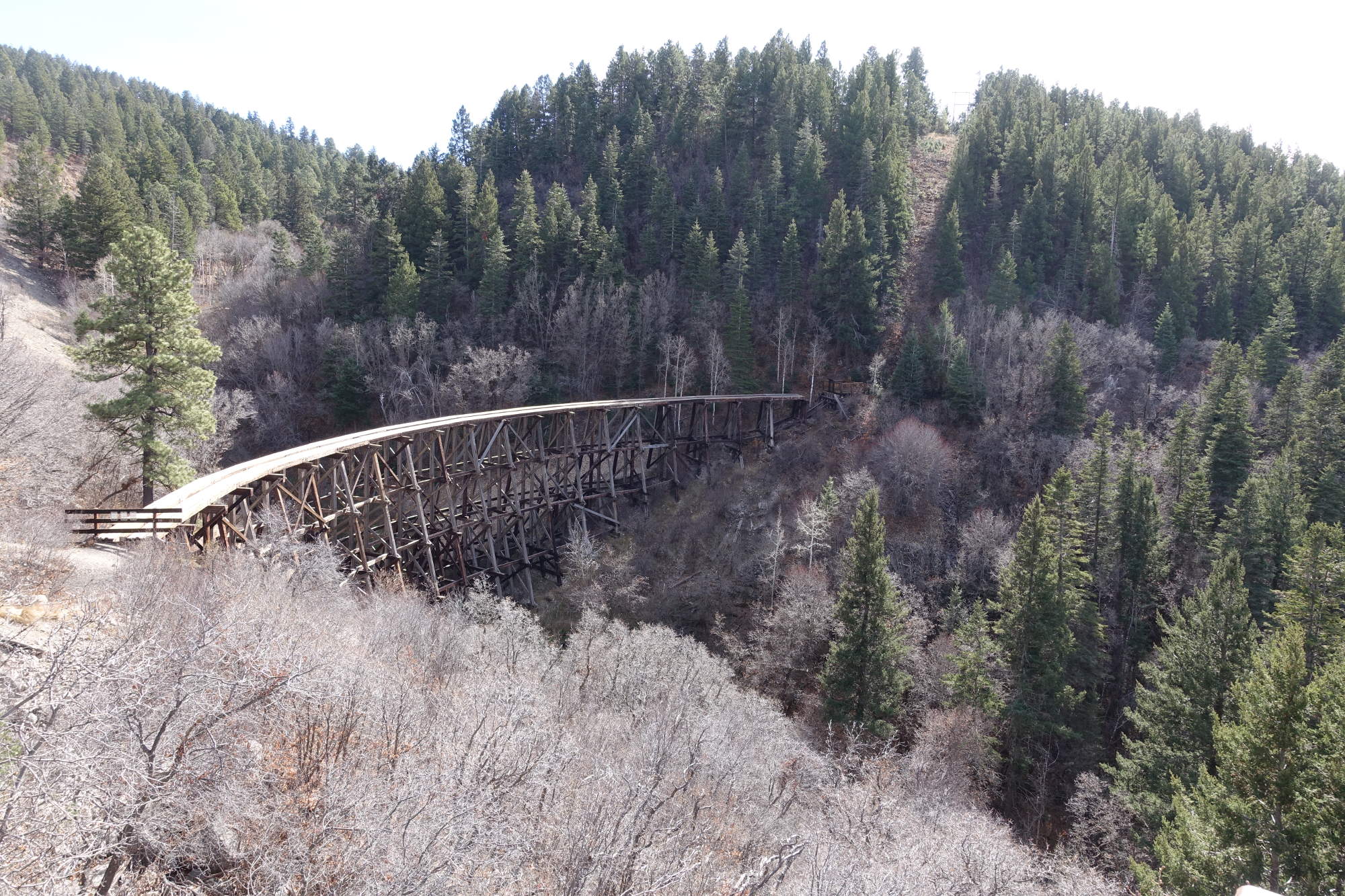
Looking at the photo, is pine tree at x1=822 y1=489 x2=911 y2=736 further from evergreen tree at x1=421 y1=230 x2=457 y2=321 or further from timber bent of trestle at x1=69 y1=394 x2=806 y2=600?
evergreen tree at x1=421 y1=230 x2=457 y2=321

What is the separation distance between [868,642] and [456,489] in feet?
55.9

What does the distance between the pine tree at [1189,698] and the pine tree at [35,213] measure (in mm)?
72490

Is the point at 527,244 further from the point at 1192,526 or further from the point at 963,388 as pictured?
the point at 1192,526

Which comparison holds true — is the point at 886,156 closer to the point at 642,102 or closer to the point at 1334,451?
the point at 642,102

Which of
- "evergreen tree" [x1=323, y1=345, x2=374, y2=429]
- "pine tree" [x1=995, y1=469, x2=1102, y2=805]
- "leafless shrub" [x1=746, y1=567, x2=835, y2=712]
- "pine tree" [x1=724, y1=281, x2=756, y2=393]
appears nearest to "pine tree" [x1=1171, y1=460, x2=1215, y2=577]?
"pine tree" [x1=995, y1=469, x2=1102, y2=805]

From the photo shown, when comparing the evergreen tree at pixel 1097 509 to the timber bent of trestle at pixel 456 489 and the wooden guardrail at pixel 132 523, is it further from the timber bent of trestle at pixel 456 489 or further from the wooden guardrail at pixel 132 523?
the wooden guardrail at pixel 132 523

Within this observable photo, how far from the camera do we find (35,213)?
53.2 meters

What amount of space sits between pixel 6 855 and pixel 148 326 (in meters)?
17.8

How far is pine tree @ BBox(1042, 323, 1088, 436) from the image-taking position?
3950 cm

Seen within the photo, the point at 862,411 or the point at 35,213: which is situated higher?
the point at 35,213

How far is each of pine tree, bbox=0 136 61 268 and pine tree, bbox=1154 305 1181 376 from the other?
3125 inches

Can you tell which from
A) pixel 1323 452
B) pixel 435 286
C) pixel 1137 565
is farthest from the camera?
pixel 435 286

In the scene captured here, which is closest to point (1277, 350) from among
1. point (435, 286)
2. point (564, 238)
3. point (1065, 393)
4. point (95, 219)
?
point (1065, 393)

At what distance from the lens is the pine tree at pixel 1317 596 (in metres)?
21.3
